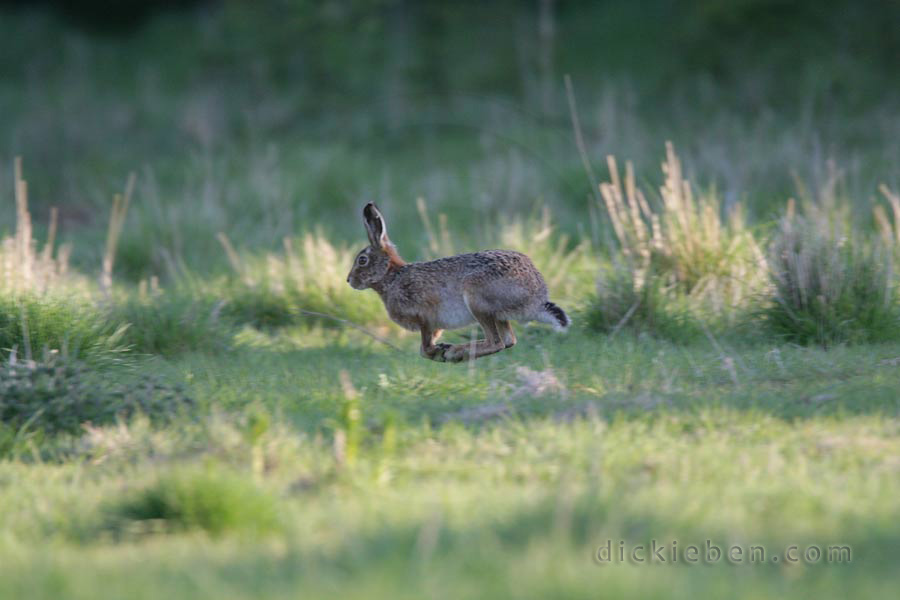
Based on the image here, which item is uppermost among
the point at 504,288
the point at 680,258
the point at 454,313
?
the point at 680,258

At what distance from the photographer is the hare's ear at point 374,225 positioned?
7.03 m

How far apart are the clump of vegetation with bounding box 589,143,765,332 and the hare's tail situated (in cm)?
95

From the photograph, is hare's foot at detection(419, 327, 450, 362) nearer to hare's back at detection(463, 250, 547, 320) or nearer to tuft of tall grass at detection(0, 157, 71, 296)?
hare's back at detection(463, 250, 547, 320)

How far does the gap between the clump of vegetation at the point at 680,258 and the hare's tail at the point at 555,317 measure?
3.12 feet

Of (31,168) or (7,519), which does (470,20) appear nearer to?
(31,168)

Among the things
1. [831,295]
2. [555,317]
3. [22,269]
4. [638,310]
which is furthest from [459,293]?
[22,269]

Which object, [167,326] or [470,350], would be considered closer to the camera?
[470,350]

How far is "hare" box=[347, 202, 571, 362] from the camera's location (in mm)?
6512

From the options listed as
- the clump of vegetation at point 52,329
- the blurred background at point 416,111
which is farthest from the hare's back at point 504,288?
the blurred background at point 416,111

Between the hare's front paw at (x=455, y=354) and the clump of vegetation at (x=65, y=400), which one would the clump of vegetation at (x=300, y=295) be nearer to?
the hare's front paw at (x=455, y=354)

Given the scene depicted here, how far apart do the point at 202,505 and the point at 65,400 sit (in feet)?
5.77

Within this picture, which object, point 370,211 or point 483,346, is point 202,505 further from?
point 370,211

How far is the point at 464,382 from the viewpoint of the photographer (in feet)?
20.1

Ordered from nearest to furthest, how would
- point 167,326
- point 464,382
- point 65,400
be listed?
point 65,400 < point 464,382 < point 167,326
